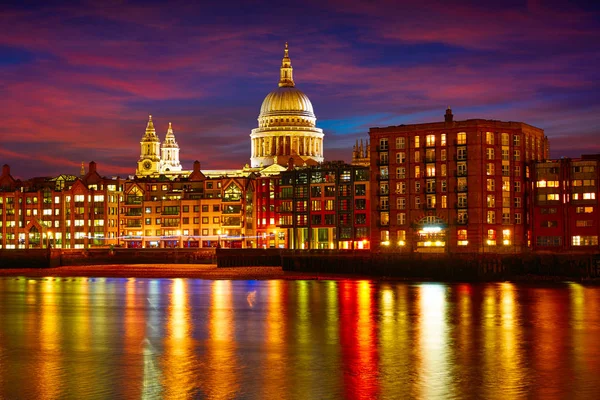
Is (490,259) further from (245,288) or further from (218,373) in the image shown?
(218,373)

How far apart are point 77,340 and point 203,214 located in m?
120

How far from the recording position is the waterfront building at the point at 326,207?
144750mm

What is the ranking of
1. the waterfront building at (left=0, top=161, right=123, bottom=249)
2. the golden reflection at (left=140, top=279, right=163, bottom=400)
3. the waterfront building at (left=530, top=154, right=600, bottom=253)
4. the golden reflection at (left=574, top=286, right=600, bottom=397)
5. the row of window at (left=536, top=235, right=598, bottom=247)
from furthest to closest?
the waterfront building at (left=0, top=161, right=123, bottom=249)
the waterfront building at (left=530, top=154, right=600, bottom=253)
the row of window at (left=536, top=235, right=598, bottom=247)
the golden reflection at (left=574, top=286, right=600, bottom=397)
the golden reflection at (left=140, top=279, right=163, bottom=400)

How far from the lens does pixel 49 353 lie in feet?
161

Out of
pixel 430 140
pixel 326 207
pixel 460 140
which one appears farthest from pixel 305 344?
pixel 326 207

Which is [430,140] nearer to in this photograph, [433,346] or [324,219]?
[324,219]

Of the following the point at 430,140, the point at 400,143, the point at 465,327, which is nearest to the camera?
the point at 465,327

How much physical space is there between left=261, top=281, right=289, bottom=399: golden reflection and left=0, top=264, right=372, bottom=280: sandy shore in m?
31.7

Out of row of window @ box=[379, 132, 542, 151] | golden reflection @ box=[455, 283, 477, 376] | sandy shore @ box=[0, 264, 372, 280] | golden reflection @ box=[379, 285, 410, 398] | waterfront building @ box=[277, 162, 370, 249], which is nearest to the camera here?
golden reflection @ box=[379, 285, 410, 398]

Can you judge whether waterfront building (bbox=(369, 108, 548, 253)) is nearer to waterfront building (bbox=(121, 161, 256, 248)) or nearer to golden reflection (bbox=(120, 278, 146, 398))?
waterfront building (bbox=(121, 161, 256, 248))

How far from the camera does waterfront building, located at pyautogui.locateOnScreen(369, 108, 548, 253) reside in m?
129

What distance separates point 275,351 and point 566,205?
86534mm

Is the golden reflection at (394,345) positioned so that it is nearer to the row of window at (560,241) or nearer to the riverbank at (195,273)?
the riverbank at (195,273)

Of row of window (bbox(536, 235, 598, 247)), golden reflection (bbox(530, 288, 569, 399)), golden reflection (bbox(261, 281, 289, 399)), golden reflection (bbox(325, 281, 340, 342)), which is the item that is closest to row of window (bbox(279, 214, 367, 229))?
row of window (bbox(536, 235, 598, 247))
